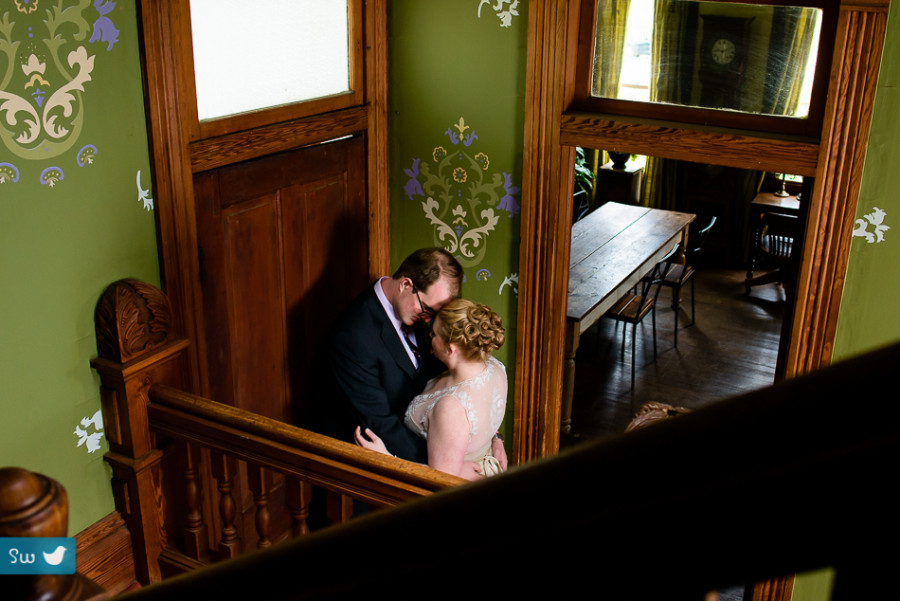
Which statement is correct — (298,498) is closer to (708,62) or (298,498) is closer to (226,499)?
(226,499)

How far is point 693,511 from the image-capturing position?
330 millimetres

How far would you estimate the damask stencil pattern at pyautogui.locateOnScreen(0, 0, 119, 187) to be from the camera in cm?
189

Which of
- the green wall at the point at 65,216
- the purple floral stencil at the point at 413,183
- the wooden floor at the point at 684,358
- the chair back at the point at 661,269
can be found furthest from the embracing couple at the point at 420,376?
the chair back at the point at 661,269

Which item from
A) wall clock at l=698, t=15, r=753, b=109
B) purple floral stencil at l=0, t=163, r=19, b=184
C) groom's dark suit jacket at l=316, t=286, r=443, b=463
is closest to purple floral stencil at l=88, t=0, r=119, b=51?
purple floral stencil at l=0, t=163, r=19, b=184

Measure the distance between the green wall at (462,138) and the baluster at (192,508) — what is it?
1.32m

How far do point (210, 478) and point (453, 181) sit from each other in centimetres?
141

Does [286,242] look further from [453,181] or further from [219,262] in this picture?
[453,181]

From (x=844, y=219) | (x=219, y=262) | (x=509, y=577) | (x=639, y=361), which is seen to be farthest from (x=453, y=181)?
(x=639, y=361)

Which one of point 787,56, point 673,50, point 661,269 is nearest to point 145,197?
point 673,50

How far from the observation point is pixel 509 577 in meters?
0.37

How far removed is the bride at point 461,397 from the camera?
8.93ft

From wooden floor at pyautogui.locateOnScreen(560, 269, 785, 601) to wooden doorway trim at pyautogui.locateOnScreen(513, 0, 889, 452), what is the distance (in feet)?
6.74

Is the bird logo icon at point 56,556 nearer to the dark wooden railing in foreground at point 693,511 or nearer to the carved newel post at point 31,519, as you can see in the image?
the carved newel post at point 31,519

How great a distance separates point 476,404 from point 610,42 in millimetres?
1335
